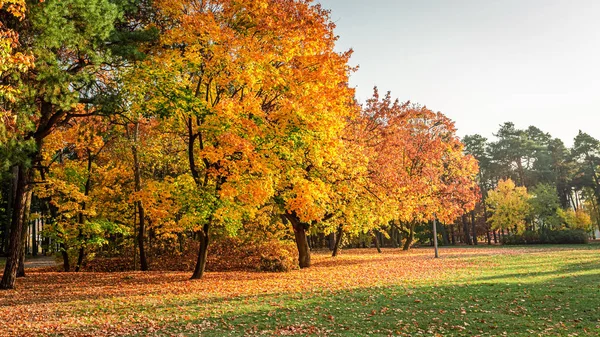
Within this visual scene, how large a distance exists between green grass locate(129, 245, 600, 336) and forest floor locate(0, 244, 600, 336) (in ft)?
0.07

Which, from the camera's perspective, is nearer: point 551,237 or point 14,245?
point 14,245

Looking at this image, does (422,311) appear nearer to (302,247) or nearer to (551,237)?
(302,247)

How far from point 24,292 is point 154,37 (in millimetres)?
10267

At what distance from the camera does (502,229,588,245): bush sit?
3919 centimetres

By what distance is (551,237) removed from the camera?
133 feet

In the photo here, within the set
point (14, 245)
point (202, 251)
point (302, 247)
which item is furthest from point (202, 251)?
point (302, 247)

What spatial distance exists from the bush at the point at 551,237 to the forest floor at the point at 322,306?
26.6 metres

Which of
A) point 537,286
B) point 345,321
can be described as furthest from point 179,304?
point 537,286

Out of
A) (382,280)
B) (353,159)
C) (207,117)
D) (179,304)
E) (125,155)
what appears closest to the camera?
(179,304)

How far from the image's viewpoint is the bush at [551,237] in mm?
39188

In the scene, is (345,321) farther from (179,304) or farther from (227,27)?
(227,27)

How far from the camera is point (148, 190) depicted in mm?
15688

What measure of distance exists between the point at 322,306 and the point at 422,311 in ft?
8.09

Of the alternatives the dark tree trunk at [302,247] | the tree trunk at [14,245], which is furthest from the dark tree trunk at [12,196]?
the dark tree trunk at [302,247]
